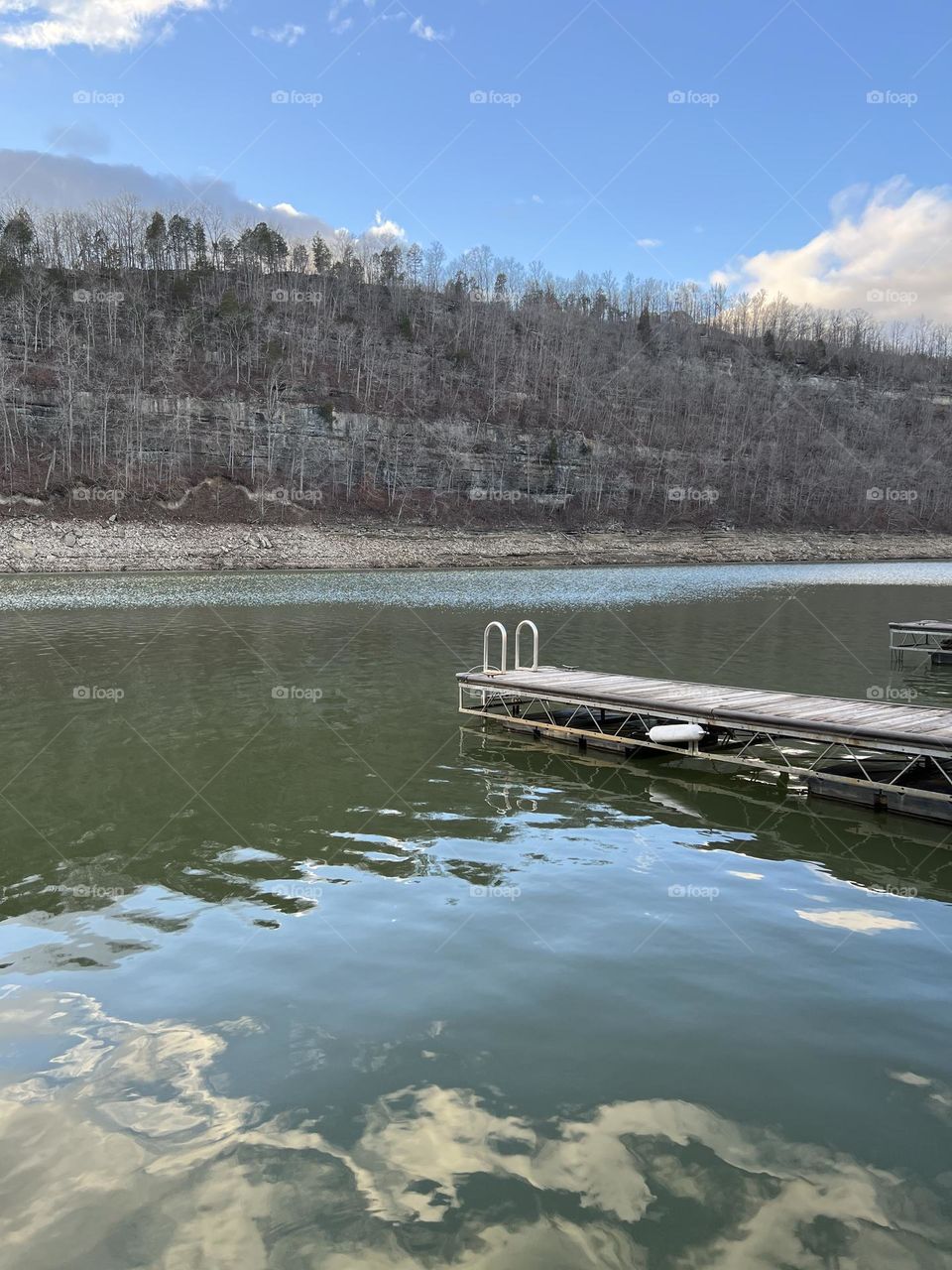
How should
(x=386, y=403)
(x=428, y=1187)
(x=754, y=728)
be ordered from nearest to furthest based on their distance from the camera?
1. (x=428, y=1187)
2. (x=754, y=728)
3. (x=386, y=403)

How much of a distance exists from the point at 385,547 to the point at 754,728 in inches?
2532

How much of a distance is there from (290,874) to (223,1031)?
3231 mm

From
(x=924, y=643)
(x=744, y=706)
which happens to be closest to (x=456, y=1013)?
(x=744, y=706)

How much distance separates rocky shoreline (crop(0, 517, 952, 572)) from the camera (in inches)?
2544

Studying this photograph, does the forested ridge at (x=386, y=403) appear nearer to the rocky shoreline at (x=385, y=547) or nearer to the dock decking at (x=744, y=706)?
the rocky shoreline at (x=385, y=547)

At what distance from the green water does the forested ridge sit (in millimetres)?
68128

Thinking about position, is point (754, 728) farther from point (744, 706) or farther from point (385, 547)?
point (385, 547)

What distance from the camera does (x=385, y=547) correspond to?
7612 centimetres

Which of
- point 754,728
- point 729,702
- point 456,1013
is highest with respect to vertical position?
point 729,702

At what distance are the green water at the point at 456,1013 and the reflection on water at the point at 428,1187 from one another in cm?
2

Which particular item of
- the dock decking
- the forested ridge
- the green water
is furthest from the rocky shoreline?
the green water

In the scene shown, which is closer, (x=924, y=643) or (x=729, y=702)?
(x=729, y=702)

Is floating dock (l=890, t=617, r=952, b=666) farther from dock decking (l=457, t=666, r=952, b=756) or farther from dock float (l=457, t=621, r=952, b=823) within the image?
dock float (l=457, t=621, r=952, b=823)

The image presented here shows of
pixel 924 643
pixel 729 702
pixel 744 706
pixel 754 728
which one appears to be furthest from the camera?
pixel 924 643
